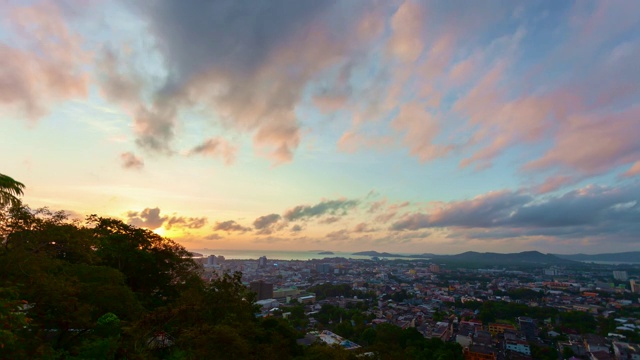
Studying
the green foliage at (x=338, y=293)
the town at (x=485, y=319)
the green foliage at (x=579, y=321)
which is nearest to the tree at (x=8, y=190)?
the town at (x=485, y=319)

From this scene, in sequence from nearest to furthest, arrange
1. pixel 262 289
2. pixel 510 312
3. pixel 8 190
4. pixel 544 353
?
pixel 8 190
pixel 544 353
pixel 510 312
pixel 262 289

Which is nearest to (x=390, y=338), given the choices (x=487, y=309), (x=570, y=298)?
(x=487, y=309)

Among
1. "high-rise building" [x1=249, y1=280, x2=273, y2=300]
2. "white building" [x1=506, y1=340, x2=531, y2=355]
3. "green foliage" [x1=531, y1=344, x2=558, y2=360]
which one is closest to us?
"green foliage" [x1=531, y1=344, x2=558, y2=360]

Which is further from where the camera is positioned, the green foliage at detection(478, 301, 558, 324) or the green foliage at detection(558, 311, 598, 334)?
the green foliage at detection(478, 301, 558, 324)

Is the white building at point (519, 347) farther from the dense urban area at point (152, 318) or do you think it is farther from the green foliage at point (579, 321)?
the green foliage at point (579, 321)

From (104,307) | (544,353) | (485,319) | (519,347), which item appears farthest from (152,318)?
(485,319)

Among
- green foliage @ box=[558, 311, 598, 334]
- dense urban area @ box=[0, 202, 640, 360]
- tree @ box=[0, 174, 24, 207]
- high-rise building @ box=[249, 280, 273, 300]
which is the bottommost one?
green foliage @ box=[558, 311, 598, 334]

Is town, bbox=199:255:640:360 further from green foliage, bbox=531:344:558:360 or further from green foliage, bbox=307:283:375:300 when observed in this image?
green foliage, bbox=307:283:375:300

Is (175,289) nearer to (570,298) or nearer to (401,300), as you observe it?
(401,300)

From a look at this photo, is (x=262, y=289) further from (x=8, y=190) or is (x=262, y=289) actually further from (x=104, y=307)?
(x=8, y=190)

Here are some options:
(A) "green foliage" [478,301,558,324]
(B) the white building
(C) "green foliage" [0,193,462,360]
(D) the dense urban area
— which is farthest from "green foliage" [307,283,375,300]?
(C) "green foliage" [0,193,462,360]

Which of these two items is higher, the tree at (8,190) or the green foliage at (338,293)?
the tree at (8,190)
